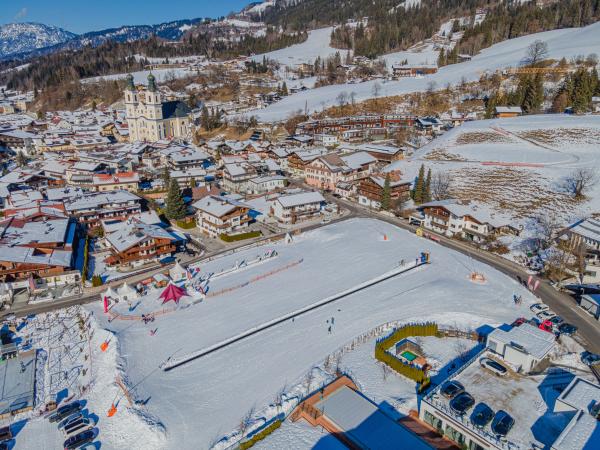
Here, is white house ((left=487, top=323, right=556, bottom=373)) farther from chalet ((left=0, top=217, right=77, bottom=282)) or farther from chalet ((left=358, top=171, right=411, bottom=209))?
chalet ((left=0, top=217, right=77, bottom=282))

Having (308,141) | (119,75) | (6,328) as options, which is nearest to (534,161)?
(308,141)

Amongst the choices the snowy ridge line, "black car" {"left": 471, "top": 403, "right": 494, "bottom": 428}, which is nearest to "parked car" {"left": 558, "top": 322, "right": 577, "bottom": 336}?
"black car" {"left": 471, "top": 403, "right": 494, "bottom": 428}

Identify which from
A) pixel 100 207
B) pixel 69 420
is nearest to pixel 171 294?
pixel 69 420

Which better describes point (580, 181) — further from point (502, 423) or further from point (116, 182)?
point (116, 182)

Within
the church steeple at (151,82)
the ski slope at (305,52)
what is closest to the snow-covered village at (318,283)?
the church steeple at (151,82)

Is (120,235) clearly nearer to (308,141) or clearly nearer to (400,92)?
(308,141)

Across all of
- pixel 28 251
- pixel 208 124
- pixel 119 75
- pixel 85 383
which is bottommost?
pixel 85 383

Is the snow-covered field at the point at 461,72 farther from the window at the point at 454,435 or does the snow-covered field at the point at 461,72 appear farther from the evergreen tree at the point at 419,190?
the window at the point at 454,435
